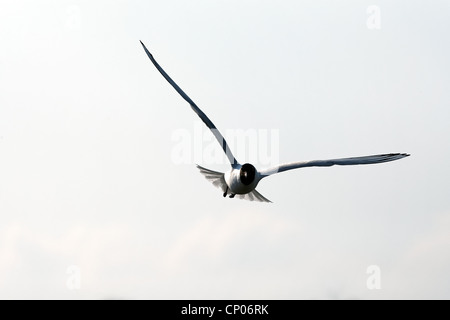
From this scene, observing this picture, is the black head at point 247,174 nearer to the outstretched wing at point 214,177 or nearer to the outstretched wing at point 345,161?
the outstretched wing at point 345,161

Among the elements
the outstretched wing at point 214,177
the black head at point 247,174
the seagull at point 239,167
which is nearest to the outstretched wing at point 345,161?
the seagull at point 239,167

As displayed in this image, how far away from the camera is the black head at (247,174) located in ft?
107

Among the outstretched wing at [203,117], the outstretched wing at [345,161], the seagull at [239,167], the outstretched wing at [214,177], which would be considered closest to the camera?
the seagull at [239,167]

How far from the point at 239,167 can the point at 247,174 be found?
0.84 m

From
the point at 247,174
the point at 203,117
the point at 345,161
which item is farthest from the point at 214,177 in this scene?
the point at 345,161

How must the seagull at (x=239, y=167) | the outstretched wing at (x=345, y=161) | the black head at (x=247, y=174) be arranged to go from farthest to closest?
the outstretched wing at (x=345, y=161) < the seagull at (x=239, y=167) < the black head at (x=247, y=174)

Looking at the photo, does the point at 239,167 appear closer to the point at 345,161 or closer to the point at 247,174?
the point at 247,174

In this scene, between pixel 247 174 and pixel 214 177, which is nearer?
pixel 247 174

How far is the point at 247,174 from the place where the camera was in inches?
1287

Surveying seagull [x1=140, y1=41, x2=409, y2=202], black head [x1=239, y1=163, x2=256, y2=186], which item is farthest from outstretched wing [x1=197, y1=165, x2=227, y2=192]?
black head [x1=239, y1=163, x2=256, y2=186]

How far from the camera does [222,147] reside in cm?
3391
